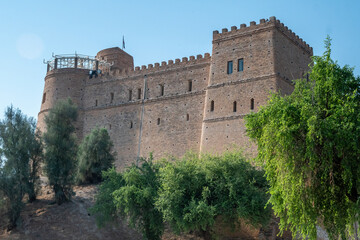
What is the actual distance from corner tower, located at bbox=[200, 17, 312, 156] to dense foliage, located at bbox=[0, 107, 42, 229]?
9997mm

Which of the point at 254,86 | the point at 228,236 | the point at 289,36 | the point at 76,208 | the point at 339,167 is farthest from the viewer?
the point at 289,36

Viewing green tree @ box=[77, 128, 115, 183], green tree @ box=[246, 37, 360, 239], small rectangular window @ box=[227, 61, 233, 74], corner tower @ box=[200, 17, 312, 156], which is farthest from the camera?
green tree @ box=[77, 128, 115, 183]

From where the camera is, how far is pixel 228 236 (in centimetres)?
2128

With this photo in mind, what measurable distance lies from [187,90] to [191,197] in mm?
12272

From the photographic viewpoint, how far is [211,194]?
1997 cm

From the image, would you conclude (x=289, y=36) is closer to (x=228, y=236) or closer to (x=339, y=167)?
(x=228, y=236)

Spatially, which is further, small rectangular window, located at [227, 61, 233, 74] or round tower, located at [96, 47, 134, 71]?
round tower, located at [96, 47, 134, 71]

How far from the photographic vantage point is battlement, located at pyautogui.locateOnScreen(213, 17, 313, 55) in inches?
1082

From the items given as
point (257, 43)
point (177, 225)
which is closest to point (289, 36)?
point (257, 43)

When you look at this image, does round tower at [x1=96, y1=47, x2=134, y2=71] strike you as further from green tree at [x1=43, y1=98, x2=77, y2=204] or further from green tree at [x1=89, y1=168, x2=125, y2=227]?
green tree at [x1=89, y1=168, x2=125, y2=227]

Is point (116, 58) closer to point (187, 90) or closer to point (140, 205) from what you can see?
point (187, 90)

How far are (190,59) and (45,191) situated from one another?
506 inches

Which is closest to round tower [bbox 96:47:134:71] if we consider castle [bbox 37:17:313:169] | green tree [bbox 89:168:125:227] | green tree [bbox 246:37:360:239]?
castle [bbox 37:17:313:169]

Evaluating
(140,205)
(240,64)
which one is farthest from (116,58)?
(140,205)
